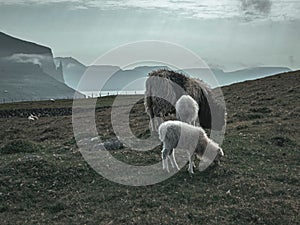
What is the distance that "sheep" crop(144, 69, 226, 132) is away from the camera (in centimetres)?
2211

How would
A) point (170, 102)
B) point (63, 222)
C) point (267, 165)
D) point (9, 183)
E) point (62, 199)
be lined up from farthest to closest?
point (170, 102) → point (267, 165) → point (9, 183) → point (62, 199) → point (63, 222)

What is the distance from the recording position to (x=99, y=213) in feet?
41.3

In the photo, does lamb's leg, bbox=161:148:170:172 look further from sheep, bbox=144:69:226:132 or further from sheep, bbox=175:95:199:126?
sheep, bbox=144:69:226:132

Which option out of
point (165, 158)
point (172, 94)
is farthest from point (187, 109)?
point (165, 158)

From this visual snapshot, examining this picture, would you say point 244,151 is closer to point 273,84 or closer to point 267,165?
point 267,165

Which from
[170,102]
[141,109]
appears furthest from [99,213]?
[141,109]

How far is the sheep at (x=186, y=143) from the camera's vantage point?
1548 centimetres

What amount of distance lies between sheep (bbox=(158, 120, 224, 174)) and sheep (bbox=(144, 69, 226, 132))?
6288 millimetres

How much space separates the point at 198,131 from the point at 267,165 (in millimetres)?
3740

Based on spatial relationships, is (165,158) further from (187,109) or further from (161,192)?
(187,109)

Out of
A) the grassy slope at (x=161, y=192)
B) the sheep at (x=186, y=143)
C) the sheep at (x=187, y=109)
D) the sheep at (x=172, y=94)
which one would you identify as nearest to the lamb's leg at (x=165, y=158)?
the sheep at (x=186, y=143)

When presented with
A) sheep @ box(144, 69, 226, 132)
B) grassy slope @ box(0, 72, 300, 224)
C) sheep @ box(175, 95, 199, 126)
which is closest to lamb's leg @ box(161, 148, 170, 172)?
grassy slope @ box(0, 72, 300, 224)

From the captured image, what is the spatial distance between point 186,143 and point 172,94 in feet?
22.2

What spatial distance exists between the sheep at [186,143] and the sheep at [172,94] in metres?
6.29
